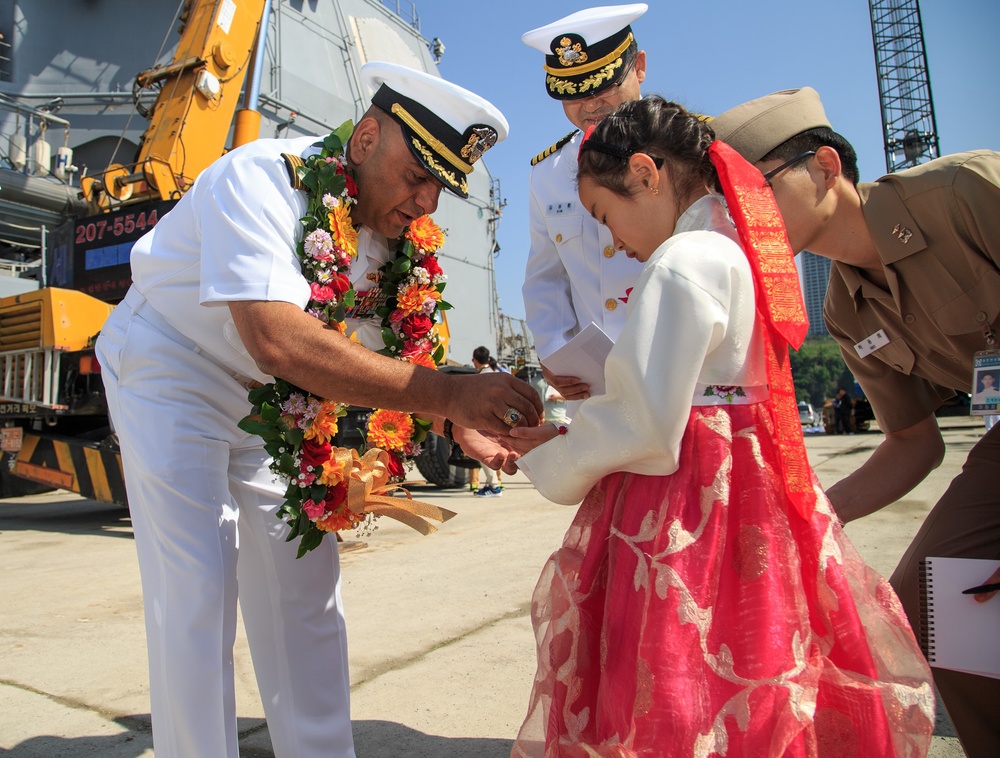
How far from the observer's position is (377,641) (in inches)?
140

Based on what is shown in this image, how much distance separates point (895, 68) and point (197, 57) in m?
39.7

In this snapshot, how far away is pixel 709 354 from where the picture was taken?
1522mm

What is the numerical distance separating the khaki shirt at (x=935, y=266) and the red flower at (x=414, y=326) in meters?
1.32

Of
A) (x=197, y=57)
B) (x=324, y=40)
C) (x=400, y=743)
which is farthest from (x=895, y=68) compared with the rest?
(x=400, y=743)

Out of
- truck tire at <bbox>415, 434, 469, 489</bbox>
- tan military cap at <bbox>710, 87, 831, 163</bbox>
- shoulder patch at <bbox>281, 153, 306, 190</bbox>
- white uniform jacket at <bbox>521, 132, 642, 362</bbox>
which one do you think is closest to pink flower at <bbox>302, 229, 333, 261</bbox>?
shoulder patch at <bbox>281, 153, 306, 190</bbox>

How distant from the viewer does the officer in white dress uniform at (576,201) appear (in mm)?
2746

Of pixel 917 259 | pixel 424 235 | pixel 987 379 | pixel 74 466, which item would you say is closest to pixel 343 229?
pixel 424 235

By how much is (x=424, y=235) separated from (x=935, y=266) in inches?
60.6

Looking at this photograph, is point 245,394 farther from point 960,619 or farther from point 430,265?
point 960,619

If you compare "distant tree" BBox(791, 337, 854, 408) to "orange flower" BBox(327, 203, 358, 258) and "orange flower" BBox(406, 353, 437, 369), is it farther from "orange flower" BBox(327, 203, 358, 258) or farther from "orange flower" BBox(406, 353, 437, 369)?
"orange flower" BBox(327, 203, 358, 258)

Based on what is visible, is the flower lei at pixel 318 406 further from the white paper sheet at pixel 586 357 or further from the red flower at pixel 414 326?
the white paper sheet at pixel 586 357

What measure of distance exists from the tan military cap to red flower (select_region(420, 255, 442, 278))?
1.10 m

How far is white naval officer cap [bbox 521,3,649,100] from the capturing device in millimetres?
2814

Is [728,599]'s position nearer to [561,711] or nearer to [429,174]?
[561,711]
